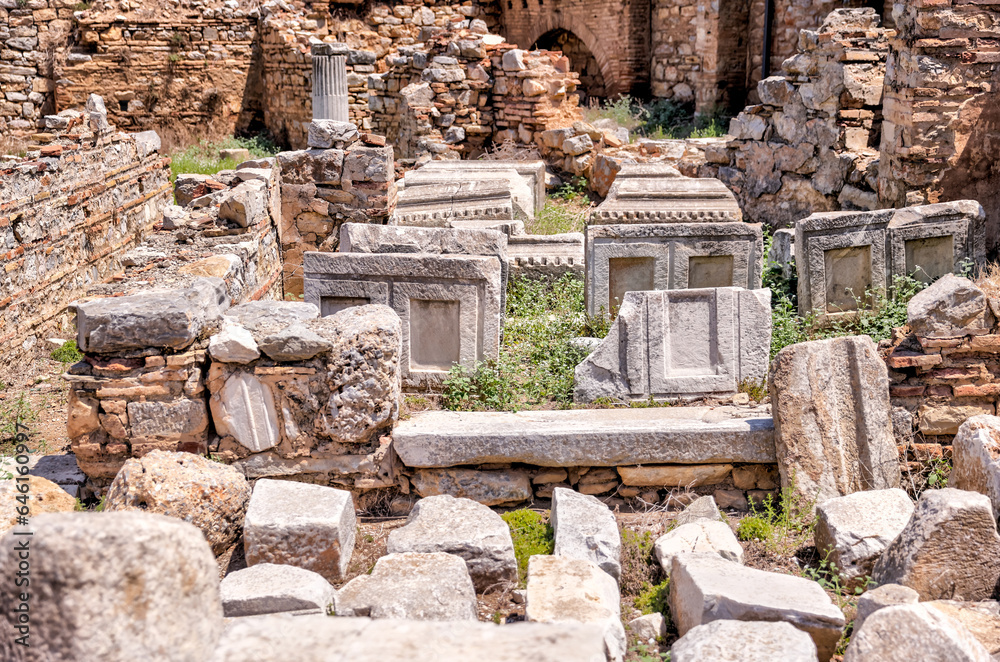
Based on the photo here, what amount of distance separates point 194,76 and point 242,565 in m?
13.9

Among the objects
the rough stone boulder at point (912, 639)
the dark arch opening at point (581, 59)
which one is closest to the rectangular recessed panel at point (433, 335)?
the rough stone boulder at point (912, 639)

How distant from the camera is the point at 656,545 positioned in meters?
3.72

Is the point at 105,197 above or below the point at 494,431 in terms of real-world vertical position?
above

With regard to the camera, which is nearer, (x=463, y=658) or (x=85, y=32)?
(x=463, y=658)

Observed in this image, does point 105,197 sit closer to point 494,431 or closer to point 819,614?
point 494,431

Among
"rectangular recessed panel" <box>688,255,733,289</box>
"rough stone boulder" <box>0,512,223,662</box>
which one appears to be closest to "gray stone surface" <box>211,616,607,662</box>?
"rough stone boulder" <box>0,512,223,662</box>

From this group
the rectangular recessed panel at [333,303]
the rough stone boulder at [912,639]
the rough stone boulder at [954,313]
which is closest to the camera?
the rough stone boulder at [912,639]

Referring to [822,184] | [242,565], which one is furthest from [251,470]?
[822,184]

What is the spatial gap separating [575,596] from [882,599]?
41.0 inches

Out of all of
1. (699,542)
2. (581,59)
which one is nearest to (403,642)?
(699,542)

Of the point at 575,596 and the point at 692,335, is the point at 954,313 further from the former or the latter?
the point at 575,596

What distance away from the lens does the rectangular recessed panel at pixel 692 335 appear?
16.5 feet

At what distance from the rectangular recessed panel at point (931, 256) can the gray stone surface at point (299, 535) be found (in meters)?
4.37

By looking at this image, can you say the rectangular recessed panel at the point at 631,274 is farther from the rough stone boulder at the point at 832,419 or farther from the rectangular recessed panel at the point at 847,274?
the rough stone boulder at the point at 832,419
